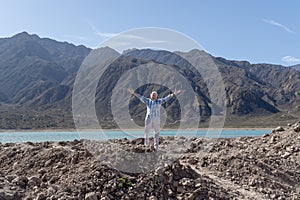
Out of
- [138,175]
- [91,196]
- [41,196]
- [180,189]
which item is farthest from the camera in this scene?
[138,175]

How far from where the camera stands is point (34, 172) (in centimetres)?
1043

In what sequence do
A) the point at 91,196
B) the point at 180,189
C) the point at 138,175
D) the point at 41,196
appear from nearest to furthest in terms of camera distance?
the point at 91,196 < the point at 41,196 < the point at 180,189 < the point at 138,175

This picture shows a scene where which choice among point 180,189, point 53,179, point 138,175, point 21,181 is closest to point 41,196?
point 53,179

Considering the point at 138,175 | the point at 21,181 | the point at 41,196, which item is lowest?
the point at 41,196

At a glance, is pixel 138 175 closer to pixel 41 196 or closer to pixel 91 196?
pixel 91 196

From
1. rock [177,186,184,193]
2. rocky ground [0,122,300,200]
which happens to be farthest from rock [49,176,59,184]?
rock [177,186,184,193]

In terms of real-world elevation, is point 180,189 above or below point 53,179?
below

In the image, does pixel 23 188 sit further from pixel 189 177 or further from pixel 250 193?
pixel 250 193

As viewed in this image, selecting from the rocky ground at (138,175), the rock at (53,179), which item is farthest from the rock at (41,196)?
the rock at (53,179)

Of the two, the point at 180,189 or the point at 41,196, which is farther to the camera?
the point at 180,189

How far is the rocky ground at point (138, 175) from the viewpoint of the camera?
8609mm

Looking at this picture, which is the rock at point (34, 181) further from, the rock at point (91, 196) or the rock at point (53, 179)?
the rock at point (91, 196)

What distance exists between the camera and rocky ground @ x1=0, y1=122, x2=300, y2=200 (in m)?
8.61

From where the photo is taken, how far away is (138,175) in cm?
916
